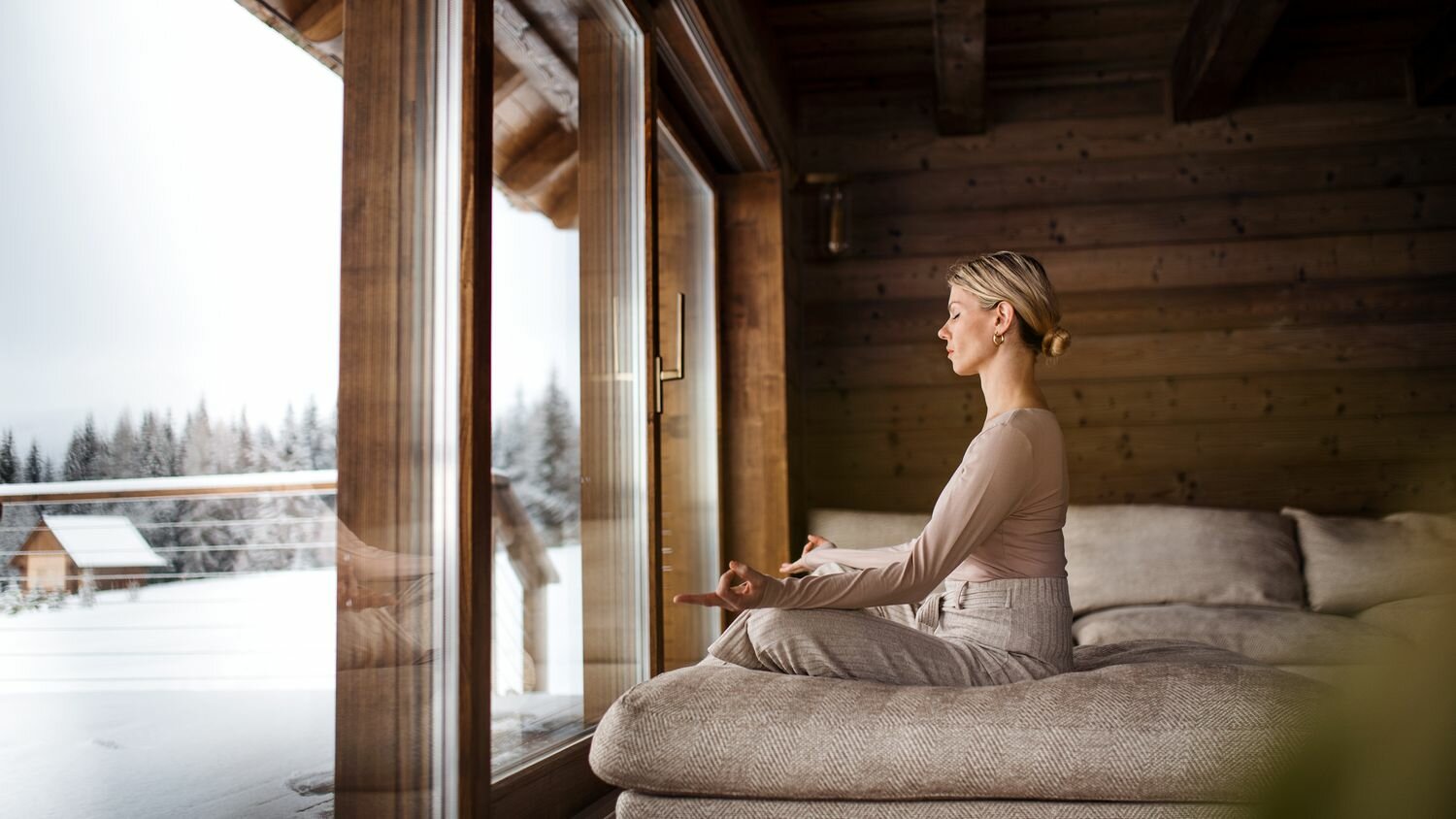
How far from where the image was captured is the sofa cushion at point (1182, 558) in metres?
3.51

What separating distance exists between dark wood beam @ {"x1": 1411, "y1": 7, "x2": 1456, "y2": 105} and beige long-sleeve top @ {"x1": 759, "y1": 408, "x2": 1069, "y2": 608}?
11.0 ft

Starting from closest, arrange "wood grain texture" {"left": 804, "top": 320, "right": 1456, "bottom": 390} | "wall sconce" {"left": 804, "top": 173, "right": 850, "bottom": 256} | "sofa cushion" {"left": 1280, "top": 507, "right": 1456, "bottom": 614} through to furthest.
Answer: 1. "sofa cushion" {"left": 1280, "top": 507, "right": 1456, "bottom": 614}
2. "wood grain texture" {"left": 804, "top": 320, "right": 1456, "bottom": 390}
3. "wall sconce" {"left": 804, "top": 173, "right": 850, "bottom": 256}

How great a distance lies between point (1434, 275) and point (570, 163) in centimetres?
360

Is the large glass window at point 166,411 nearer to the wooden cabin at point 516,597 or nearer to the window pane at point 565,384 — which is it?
the window pane at point 565,384

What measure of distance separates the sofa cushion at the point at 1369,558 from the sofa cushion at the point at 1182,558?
6 centimetres

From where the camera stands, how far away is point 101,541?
1050 mm

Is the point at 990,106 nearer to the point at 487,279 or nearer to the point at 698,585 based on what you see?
the point at 698,585

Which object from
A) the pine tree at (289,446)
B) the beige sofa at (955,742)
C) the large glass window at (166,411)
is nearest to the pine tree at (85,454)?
the large glass window at (166,411)

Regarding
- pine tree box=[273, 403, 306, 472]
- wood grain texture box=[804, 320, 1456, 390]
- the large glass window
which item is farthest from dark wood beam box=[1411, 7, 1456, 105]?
pine tree box=[273, 403, 306, 472]

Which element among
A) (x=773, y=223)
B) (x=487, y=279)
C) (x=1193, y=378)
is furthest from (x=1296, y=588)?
(x=487, y=279)

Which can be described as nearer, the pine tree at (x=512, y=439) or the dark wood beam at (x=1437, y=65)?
the pine tree at (x=512, y=439)

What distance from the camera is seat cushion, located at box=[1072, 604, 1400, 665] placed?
9.82 ft

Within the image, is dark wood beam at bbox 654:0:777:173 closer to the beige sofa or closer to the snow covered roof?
the beige sofa

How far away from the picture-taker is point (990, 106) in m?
4.53
